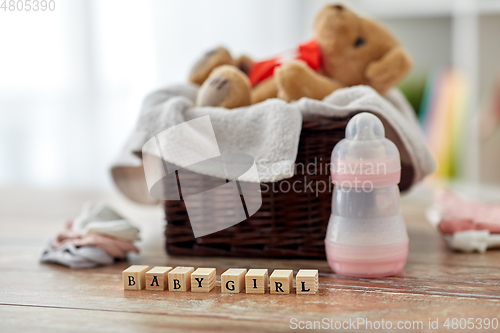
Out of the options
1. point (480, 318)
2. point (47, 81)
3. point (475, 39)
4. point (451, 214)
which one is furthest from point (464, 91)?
point (47, 81)

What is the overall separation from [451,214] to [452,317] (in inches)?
18.6

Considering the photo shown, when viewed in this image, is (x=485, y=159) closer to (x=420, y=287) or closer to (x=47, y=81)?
(x=420, y=287)

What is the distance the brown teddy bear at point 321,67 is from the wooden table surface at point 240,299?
0.96 feet

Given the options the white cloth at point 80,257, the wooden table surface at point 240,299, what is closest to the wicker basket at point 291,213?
the wooden table surface at point 240,299

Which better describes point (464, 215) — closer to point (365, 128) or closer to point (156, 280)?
point (365, 128)

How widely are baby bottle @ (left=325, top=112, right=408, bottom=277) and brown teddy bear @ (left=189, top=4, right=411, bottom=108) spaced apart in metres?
0.17

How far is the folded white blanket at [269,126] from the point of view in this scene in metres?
0.74

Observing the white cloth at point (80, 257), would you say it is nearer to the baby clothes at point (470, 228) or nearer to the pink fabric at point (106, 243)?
the pink fabric at point (106, 243)

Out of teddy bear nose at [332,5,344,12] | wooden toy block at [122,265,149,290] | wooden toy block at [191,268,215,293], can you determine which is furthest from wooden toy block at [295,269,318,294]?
teddy bear nose at [332,5,344,12]

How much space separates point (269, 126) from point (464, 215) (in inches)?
19.6

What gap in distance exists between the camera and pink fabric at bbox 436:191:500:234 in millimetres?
900

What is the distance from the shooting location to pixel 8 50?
168 centimetres

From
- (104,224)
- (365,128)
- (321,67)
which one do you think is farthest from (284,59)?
(104,224)

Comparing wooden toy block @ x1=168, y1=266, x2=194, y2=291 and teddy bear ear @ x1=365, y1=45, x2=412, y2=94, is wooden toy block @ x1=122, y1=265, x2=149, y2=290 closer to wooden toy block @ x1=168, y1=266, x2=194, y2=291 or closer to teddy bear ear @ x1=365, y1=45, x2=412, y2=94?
wooden toy block @ x1=168, y1=266, x2=194, y2=291
